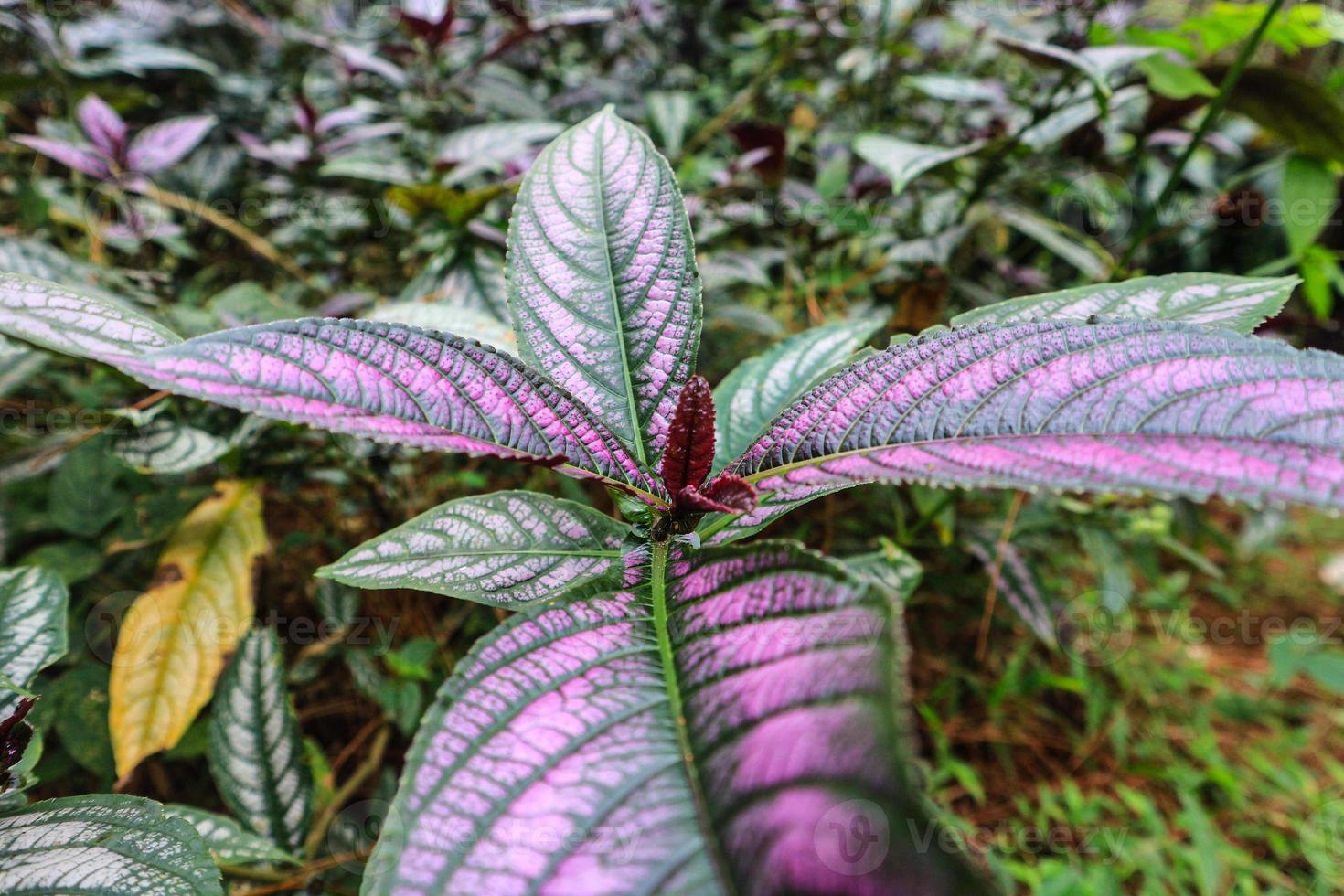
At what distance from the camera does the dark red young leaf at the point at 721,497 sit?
1.59 feet

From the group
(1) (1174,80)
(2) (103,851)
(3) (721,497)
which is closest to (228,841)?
(2) (103,851)

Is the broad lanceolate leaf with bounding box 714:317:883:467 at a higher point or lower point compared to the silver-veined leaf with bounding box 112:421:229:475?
higher

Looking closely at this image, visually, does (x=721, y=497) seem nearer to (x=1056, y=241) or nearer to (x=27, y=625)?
(x=27, y=625)

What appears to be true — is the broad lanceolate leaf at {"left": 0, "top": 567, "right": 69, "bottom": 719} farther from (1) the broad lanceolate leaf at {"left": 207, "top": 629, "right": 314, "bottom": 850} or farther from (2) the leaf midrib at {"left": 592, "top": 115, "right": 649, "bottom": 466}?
(2) the leaf midrib at {"left": 592, "top": 115, "right": 649, "bottom": 466}

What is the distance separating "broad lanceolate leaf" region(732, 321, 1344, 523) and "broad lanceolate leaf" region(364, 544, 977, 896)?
0.10 m

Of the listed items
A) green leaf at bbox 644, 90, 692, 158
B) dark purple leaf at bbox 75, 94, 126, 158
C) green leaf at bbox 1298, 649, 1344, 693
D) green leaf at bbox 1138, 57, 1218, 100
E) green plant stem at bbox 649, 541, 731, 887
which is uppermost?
green leaf at bbox 1138, 57, 1218, 100

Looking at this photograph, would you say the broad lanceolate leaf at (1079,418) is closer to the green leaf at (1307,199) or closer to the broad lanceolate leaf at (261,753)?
the broad lanceolate leaf at (261,753)

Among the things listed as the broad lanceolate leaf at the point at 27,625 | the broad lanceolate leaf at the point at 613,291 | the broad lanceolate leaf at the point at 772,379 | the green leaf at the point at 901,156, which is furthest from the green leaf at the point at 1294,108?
the broad lanceolate leaf at the point at 27,625

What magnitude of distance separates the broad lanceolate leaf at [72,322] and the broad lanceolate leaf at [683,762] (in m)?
0.31

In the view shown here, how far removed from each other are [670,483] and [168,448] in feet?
2.45

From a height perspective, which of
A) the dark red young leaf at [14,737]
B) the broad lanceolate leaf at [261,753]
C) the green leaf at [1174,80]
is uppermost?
the green leaf at [1174,80]

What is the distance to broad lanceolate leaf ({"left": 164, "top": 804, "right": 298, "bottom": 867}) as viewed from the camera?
0.73 metres

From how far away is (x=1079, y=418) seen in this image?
449 mm

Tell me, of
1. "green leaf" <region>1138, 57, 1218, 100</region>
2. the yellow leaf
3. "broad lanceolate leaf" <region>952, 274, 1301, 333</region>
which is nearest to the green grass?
"green leaf" <region>1138, 57, 1218, 100</region>
